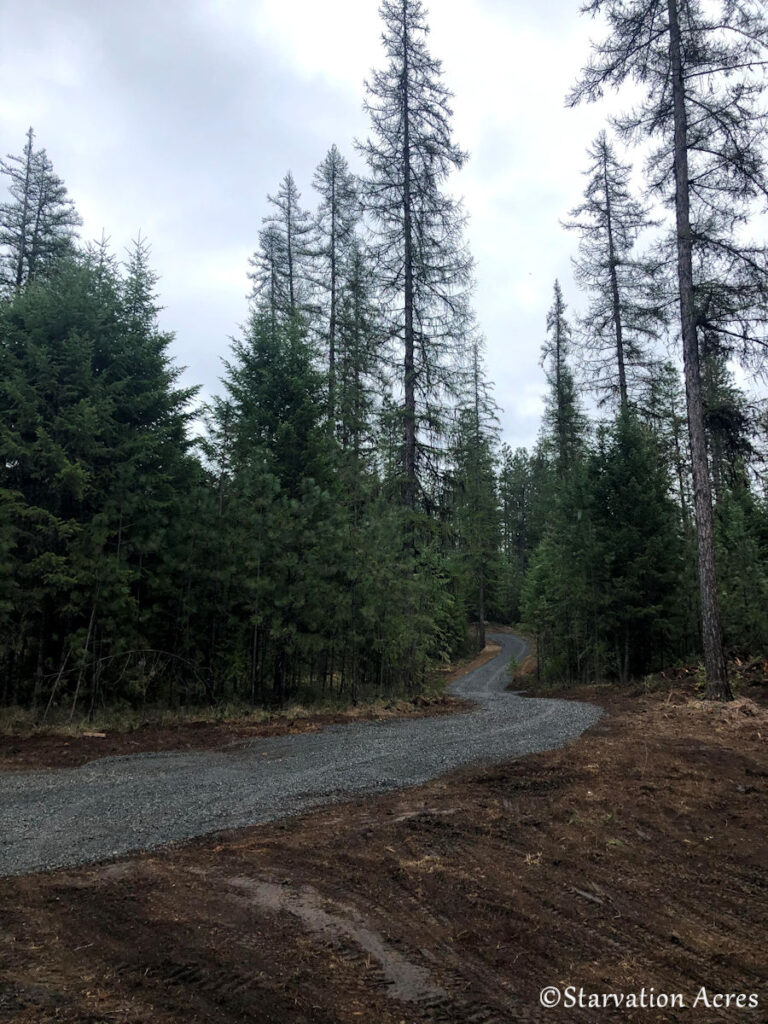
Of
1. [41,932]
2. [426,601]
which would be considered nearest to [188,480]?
[426,601]

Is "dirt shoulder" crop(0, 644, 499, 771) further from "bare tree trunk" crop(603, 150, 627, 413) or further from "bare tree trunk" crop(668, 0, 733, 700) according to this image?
"bare tree trunk" crop(603, 150, 627, 413)

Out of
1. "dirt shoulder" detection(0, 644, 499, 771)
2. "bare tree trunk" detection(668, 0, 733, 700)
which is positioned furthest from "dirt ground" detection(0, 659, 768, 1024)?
"bare tree trunk" detection(668, 0, 733, 700)

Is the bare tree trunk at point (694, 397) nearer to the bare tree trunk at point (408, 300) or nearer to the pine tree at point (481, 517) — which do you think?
the bare tree trunk at point (408, 300)

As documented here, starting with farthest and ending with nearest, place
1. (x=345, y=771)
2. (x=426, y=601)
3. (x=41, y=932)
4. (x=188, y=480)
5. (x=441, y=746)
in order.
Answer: (x=426, y=601) → (x=188, y=480) → (x=441, y=746) → (x=345, y=771) → (x=41, y=932)

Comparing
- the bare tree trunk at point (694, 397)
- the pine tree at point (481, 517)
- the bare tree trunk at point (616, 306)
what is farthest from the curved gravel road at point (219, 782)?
the pine tree at point (481, 517)

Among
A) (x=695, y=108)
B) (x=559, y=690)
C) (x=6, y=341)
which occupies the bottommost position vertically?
(x=559, y=690)

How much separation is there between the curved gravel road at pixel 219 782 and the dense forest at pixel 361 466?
3.15 metres

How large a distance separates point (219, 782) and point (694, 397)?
1117 centimetres

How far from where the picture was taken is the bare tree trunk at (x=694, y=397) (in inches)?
441

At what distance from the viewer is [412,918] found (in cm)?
312

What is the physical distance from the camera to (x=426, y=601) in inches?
572

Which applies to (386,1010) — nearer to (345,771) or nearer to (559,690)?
(345,771)

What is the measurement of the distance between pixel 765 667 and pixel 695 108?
478 inches

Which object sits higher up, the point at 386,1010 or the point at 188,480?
the point at 188,480
